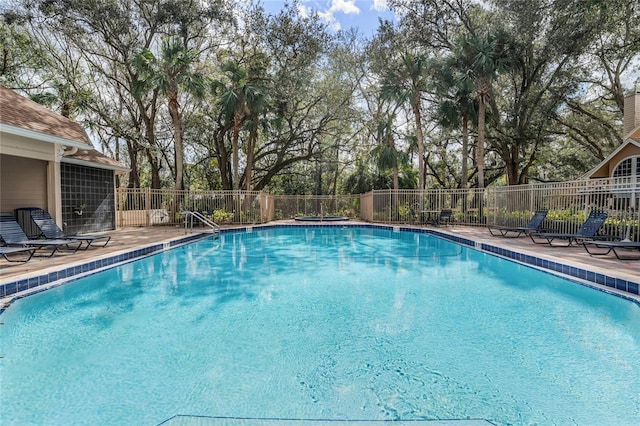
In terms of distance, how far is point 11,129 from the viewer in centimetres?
641

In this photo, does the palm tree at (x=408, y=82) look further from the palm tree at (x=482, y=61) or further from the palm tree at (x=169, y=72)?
the palm tree at (x=169, y=72)

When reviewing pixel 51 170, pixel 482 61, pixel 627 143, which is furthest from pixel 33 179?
pixel 627 143

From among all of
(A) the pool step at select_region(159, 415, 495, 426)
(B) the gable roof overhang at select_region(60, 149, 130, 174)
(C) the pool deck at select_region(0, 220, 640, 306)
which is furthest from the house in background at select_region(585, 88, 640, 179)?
(B) the gable roof overhang at select_region(60, 149, 130, 174)

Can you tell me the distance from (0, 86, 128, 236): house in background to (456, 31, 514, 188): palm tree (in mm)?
15376

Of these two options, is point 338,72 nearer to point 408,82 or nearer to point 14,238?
point 408,82

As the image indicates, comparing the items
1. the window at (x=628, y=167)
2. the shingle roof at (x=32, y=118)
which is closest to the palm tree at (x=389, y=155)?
the window at (x=628, y=167)

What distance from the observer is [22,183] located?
902cm

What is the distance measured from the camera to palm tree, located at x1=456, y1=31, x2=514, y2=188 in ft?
48.4

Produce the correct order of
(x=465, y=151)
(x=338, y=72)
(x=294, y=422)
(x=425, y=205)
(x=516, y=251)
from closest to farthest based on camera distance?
(x=294, y=422) → (x=516, y=251) → (x=425, y=205) → (x=465, y=151) → (x=338, y=72)

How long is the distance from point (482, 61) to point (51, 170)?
16336 mm

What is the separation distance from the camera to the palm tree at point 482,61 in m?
14.8

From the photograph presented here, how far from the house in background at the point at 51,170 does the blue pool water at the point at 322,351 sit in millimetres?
3980

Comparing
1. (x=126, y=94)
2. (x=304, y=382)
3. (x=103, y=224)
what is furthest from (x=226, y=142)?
(x=304, y=382)

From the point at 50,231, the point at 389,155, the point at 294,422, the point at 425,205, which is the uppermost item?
the point at 389,155
